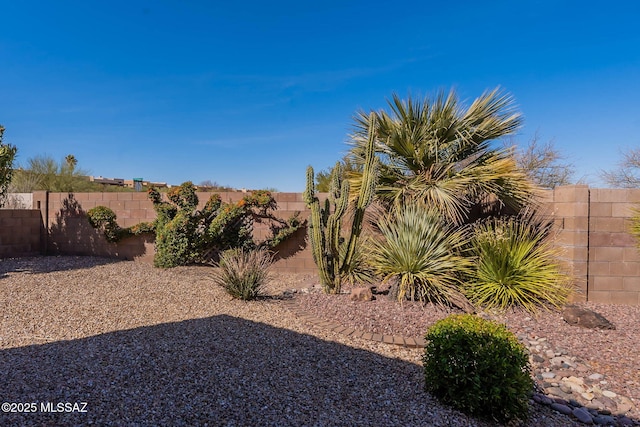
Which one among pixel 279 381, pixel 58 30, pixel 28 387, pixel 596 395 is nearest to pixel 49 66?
pixel 58 30

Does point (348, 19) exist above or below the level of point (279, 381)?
above

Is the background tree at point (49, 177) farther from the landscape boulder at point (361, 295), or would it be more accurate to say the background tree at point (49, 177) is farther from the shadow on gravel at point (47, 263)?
the landscape boulder at point (361, 295)

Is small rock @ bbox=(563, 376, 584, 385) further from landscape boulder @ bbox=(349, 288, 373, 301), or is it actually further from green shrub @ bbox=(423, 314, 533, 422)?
landscape boulder @ bbox=(349, 288, 373, 301)

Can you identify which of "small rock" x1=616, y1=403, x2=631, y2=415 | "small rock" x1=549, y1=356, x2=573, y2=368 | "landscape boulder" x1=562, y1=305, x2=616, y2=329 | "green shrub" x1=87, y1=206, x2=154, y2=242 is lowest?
"small rock" x1=616, y1=403, x2=631, y2=415

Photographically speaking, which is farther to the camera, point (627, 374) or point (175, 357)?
point (627, 374)

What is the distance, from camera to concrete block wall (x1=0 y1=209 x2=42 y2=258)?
27.9ft

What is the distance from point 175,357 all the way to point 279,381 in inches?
39.9

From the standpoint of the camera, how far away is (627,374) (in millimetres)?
3574

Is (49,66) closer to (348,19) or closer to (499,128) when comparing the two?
(348,19)

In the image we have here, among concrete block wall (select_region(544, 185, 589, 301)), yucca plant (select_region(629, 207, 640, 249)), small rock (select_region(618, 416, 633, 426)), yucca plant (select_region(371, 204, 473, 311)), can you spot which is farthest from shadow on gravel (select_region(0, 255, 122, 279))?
yucca plant (select_region(629, 207, 640, 249))

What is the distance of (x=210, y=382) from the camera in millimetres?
2652

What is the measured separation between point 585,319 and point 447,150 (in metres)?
3.35

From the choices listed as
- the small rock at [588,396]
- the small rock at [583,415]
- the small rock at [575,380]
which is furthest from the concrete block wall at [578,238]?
the small rock at [583,415]

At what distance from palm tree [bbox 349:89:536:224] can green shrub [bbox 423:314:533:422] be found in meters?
3.69
